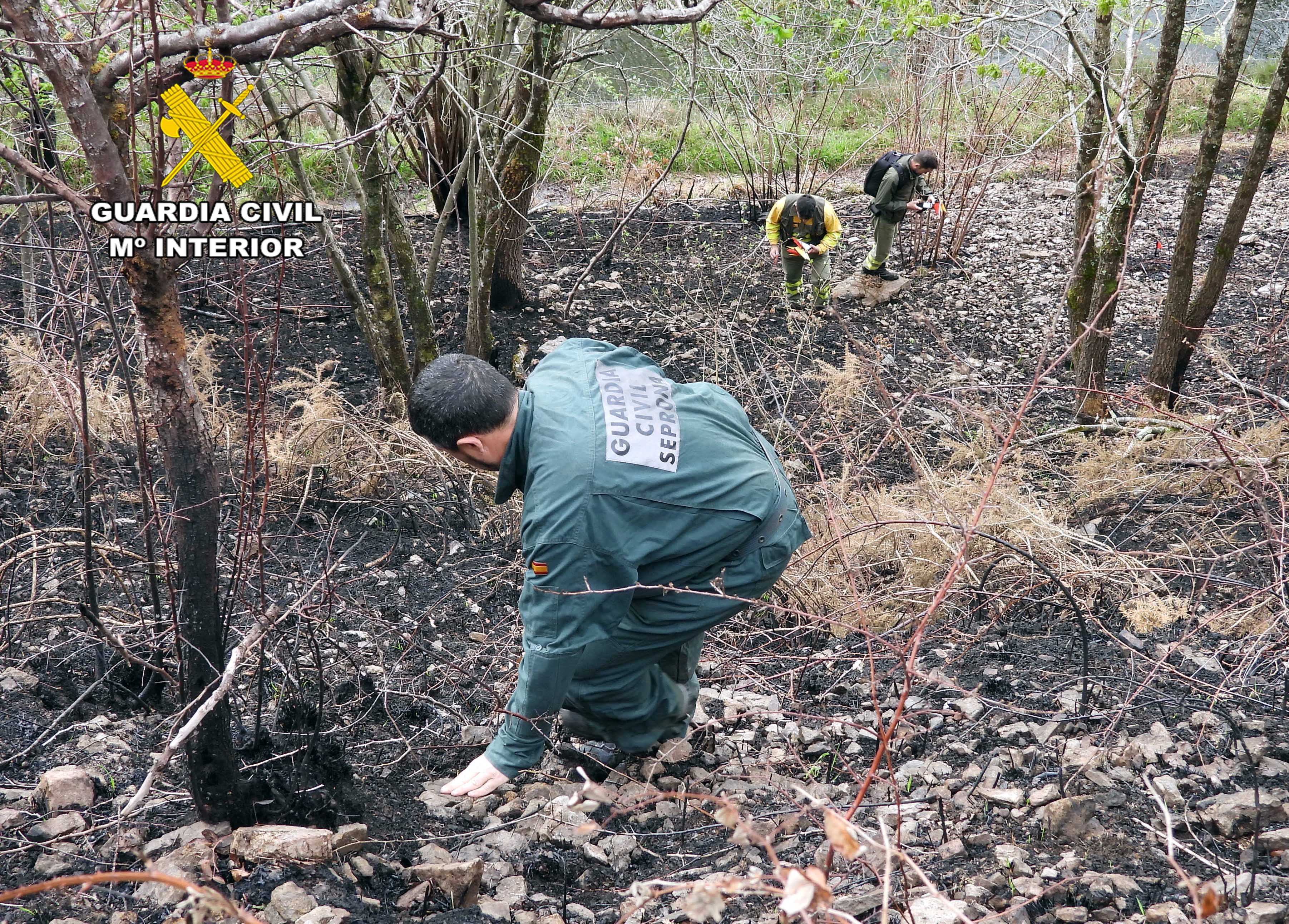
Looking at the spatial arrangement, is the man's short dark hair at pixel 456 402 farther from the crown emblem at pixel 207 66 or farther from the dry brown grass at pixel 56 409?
the dry brown grass at pixel 56 409

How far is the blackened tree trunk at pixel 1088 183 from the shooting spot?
5.30 m

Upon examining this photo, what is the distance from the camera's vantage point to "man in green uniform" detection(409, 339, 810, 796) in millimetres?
2277

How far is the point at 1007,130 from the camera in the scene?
9148mm

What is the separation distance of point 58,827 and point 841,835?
6.58 ft

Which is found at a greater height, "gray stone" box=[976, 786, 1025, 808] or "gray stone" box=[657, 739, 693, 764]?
"gray stone" box=[976, 786, 1025, 808]

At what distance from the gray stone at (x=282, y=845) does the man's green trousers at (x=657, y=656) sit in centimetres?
72

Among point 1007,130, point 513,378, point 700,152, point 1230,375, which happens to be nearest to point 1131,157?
point 1230,375

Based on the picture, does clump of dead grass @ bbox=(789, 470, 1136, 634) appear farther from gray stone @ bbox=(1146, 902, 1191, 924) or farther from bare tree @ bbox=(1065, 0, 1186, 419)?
gray stone @ bbox=(1146, 902, 1191, 924)

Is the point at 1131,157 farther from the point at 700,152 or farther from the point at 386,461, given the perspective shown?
the point at 700,152


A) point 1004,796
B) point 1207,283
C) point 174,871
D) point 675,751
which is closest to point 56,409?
point 174,871

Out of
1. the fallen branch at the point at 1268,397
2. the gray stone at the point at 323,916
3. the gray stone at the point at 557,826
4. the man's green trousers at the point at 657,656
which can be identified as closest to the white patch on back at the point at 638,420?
the man's green trousers at the point at 657,656

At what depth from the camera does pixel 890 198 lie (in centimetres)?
830

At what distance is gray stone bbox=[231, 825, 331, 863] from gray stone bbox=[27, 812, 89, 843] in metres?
0.38

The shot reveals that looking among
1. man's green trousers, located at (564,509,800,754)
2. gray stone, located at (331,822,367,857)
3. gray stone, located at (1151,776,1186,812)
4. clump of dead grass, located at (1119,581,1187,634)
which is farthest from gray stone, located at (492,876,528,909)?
clump of dead grass, located at (1119,581,1187,634)
